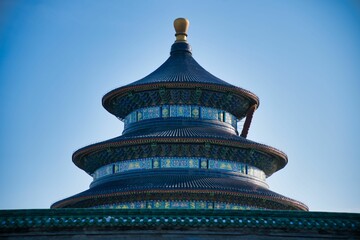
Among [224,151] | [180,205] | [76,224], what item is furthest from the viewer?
[224,151]

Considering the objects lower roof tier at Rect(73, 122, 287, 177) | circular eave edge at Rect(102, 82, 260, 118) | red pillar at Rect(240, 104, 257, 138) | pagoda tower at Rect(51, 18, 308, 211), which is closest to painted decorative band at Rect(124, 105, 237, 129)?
pagoda tower at Rect(51, 18, 308, 211)

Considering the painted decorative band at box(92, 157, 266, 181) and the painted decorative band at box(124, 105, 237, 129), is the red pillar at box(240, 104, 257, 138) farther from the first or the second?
the painted decorative band at box(92, 157, 266, 181)

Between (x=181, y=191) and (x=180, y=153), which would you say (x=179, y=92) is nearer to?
(x=180, y=153)

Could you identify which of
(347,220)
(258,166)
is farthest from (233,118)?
(347,220)

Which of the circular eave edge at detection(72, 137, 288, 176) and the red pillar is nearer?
the circular eave edge at detection(72, 137, 288, 176)

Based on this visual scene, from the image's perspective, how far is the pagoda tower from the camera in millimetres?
32344

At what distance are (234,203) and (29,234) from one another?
49.5 ft

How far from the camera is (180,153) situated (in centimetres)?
3450

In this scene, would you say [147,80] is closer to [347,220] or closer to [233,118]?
[233,118]

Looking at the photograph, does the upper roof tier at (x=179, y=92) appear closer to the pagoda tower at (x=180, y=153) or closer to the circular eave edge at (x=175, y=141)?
the pagoda tower at (x=180, y=153)

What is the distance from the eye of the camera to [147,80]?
3788 centimetres

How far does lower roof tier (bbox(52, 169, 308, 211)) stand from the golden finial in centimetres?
1043

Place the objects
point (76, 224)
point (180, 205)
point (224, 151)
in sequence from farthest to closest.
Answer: point (224, 151)
point (180, 205)
point (76, 224)

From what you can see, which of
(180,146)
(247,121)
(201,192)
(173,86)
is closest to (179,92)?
(173,86)
